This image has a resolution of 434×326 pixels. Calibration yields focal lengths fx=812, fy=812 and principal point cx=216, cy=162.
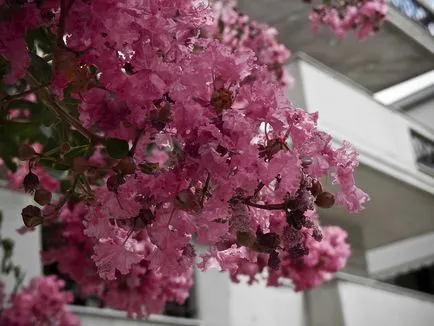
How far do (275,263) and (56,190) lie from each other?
7.89ft

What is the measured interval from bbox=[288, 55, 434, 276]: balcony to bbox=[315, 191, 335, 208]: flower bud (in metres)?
6.12

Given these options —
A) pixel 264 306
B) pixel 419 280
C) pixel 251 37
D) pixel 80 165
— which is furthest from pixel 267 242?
pixel 419 280

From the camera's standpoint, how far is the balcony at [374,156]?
7605 millimetres

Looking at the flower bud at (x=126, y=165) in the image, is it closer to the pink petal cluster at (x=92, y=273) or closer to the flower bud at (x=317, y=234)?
the flower bud at (x=317, y=234)

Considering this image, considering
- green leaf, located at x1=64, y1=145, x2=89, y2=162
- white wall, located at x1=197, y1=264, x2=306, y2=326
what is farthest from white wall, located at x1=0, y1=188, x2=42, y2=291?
green leaf, located at x1=64, y1=145, x2=89, y2=162

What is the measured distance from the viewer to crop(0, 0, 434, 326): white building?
Answer: 22.4 feet

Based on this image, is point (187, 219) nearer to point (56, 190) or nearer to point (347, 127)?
point (56, 190)

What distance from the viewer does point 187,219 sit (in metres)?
1.09

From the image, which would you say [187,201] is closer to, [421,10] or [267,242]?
[267,242]

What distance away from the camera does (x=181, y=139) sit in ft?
3.49

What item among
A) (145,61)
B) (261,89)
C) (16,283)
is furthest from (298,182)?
(16,283)

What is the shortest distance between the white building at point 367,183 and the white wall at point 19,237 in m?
0.67

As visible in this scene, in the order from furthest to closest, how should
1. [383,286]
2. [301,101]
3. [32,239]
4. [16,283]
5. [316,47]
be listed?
[316,47] → [383,286] → [301,101] → [32,239] → [16,283]

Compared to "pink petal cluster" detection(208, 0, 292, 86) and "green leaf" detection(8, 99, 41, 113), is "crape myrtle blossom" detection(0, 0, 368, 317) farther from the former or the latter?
"pink petal cluster" detection(208, 0, 292, 86)
